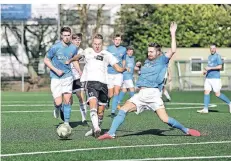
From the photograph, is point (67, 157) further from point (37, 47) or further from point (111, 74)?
point (37, 47)

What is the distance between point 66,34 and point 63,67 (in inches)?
28.4

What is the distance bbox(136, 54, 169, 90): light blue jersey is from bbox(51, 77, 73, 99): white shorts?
2207 millimetres

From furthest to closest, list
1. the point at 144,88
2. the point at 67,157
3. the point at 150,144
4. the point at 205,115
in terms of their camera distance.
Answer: the point at 205,115
the point at 144,88
the point at 150,144
the point at 67,157

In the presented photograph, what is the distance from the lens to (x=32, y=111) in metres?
19.4

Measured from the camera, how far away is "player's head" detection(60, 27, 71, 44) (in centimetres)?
1358

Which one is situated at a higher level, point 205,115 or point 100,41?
point 100,41

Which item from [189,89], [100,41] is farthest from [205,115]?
[189,89]

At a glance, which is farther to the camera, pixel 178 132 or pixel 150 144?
pixel 178 132

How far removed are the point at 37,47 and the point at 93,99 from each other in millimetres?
30872

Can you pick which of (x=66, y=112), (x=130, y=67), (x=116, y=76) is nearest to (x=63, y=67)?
(x=66, y=112)

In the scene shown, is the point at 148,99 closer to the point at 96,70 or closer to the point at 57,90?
the point at 96,70

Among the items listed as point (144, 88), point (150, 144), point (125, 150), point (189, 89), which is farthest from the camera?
point (189, 89)

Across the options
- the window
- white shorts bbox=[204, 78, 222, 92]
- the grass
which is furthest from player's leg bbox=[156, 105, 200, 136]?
the window

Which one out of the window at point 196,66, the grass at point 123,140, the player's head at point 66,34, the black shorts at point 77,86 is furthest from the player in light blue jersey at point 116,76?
A: the window at point 196,66
